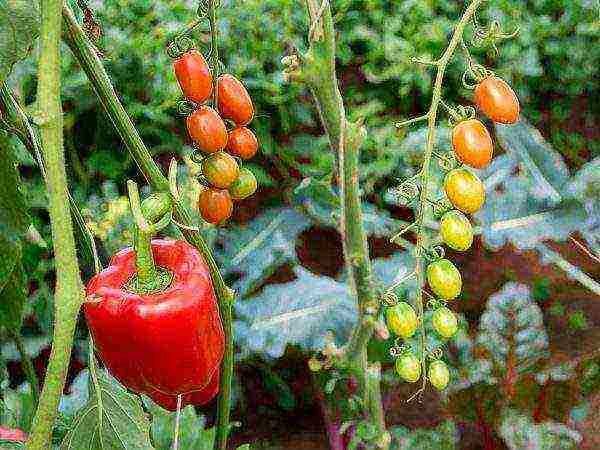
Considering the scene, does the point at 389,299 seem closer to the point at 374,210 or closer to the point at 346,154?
the point at 346,154

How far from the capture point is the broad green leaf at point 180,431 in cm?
112

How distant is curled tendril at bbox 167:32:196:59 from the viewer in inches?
26.7

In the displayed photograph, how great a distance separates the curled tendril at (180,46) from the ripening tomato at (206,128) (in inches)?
1.8

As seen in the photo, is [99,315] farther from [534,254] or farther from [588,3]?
[588,3]

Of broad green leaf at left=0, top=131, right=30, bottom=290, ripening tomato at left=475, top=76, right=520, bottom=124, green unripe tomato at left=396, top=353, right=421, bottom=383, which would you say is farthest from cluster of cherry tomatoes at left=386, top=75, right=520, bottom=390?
broad green leaf at left=0, top=131, right=30, bottom=290

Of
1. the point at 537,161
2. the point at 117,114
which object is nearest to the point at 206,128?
the point at 117,114

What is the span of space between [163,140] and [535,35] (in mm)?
1049

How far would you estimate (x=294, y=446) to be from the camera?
1.73 meters

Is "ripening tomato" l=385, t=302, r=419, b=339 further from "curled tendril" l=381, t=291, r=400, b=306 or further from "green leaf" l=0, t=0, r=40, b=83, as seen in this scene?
"green leaf" l=0, t=0, r=40, b=83

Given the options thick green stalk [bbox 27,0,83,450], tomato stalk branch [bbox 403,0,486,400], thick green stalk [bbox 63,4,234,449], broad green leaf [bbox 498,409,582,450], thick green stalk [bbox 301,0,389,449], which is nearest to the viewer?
thick green stalk [bbox 27,0,83,450]

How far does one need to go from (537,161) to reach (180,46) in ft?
2.63

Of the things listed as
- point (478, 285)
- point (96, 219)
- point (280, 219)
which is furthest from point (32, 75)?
point (478, 285)

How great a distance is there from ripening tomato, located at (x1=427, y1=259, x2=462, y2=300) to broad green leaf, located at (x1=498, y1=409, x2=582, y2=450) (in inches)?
23.6

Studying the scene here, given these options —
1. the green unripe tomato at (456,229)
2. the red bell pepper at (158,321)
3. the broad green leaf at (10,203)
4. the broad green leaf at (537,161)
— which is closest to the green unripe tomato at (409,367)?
the green unripe tomato at (456,229)
